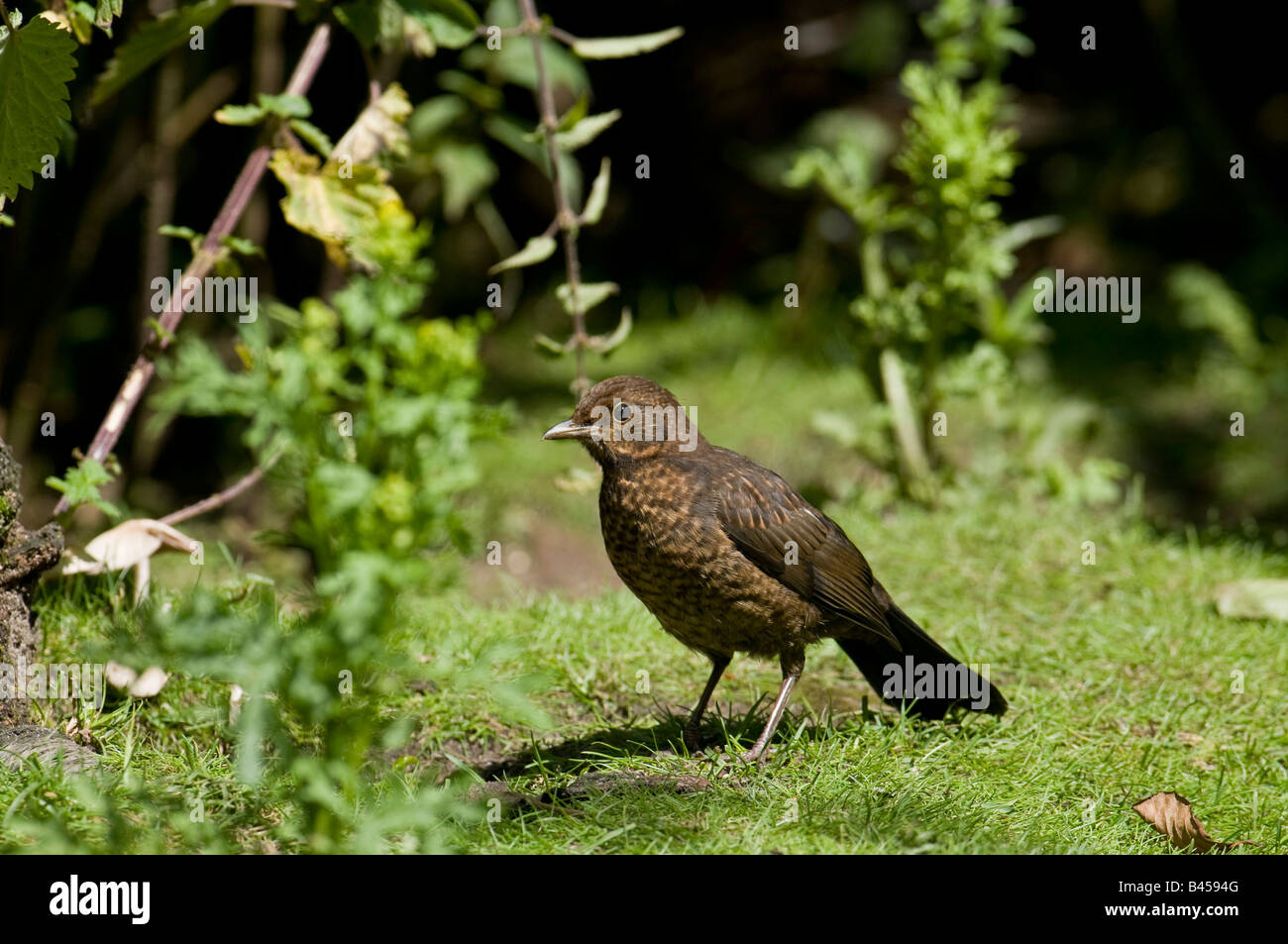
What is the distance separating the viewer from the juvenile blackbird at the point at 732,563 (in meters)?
4.16

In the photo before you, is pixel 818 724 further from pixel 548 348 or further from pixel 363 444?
pixel 363 444

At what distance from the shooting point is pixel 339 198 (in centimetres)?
474

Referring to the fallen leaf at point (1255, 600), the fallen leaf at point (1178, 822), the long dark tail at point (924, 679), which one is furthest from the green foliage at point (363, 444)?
the fallen leaf at point (1255, 600)

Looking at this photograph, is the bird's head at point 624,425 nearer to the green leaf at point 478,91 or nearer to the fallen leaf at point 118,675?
the fallen leaf at point 118,675

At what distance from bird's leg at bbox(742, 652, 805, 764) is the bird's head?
72cm

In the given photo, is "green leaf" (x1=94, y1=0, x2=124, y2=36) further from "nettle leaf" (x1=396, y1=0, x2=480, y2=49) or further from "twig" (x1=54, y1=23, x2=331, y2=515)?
"nettle leaf" (x1=396, y1=0, x2=480, y2=49)

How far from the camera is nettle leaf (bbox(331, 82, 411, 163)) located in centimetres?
476

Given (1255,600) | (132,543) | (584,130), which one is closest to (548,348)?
(584,130)

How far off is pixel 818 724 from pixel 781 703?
24 cm

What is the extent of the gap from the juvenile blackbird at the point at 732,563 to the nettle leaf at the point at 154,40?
1.74 metres

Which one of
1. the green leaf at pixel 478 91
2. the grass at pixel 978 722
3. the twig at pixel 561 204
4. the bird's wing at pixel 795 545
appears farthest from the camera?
the green leaf at pixel 478 91

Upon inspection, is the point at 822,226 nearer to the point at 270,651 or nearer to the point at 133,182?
the point at 133,182

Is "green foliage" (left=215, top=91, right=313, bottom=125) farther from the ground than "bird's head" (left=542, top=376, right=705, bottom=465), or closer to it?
farther from the ground

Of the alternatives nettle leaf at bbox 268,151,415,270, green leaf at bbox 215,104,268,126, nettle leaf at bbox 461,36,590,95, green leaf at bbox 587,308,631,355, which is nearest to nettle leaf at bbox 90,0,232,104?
green leaf at bbox 215,104,268,126
